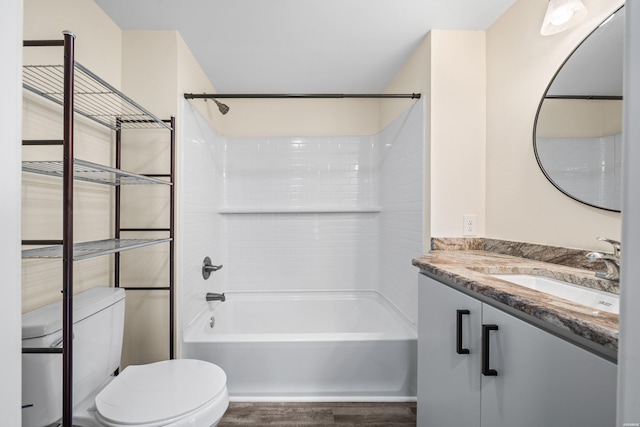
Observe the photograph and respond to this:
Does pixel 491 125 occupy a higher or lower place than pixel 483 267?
higher

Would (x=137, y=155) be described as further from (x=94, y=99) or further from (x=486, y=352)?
(x=486, y=352)

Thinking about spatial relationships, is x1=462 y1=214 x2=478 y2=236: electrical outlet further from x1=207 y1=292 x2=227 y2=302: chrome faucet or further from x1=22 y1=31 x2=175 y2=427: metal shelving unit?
x1=207 y1=292 x2=227 y2=302: chrome faucet

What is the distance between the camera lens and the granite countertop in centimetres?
55

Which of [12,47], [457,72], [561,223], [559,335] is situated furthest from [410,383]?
[12,47]

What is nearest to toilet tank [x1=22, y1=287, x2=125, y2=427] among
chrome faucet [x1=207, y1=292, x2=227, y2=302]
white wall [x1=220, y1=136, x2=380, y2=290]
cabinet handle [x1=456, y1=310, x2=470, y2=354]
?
chrome faucet [x1=207, y1=292, x2=227, y2=302]

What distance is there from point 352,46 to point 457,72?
2.25 ft

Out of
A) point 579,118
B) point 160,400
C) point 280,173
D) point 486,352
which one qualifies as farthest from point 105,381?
point 579,118

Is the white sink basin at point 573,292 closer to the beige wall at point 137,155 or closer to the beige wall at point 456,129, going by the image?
the beige wall at point 456,129

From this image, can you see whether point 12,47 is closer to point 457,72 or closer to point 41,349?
point 41,349

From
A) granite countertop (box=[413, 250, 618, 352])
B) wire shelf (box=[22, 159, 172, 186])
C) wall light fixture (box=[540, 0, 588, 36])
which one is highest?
wall light fixture (box=[540, 0, 588, 36])

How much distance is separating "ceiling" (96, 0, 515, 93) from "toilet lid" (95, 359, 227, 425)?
180cm

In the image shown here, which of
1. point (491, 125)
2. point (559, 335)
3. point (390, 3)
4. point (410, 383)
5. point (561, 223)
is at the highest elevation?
point (390, 3)

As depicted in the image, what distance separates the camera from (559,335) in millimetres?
650

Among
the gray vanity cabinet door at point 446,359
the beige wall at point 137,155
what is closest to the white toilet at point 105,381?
the beige wall at point 137,155
